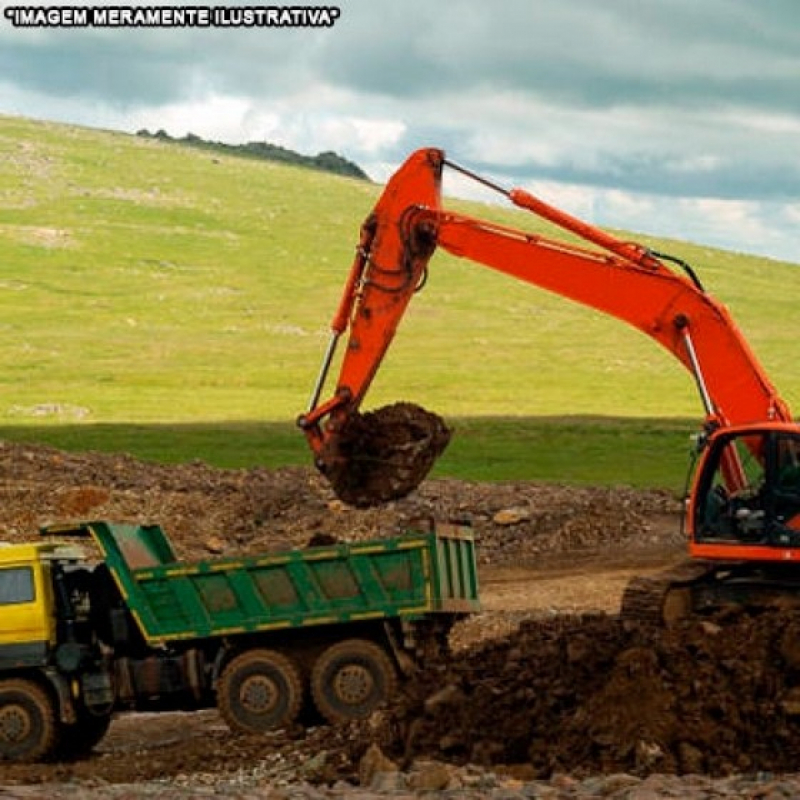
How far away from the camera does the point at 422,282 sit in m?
25.5

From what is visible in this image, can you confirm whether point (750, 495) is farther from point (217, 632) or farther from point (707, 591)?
point (217, 632)

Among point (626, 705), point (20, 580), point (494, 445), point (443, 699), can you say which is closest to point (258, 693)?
point (20, 580)

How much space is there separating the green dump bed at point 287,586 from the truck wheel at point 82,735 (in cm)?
132

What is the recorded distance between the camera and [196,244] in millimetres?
125938

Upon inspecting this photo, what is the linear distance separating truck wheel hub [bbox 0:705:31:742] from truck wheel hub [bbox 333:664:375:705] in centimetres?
381

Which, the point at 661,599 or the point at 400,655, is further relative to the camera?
the point at 400,655

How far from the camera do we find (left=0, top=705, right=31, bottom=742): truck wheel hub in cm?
2284

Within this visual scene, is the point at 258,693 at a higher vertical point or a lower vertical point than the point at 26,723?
higher

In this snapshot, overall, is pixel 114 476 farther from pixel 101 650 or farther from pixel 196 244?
pixel 196 244

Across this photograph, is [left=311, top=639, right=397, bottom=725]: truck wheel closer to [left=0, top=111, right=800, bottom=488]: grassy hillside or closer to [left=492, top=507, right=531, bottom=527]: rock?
[left=492, top=507, right=531, bottom=527]: rock

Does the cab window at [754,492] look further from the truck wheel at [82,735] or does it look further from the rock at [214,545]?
the rock at [214,545]

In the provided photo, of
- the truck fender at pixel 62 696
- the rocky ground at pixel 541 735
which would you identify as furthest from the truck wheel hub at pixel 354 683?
the truck fender at pixel 62 696

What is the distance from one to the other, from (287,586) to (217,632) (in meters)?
1.04

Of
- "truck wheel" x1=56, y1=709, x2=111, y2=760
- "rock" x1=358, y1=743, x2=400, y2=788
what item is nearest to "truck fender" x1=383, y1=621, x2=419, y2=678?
"truck wheel" x1=56, y1=709, x2=111, y2=760
